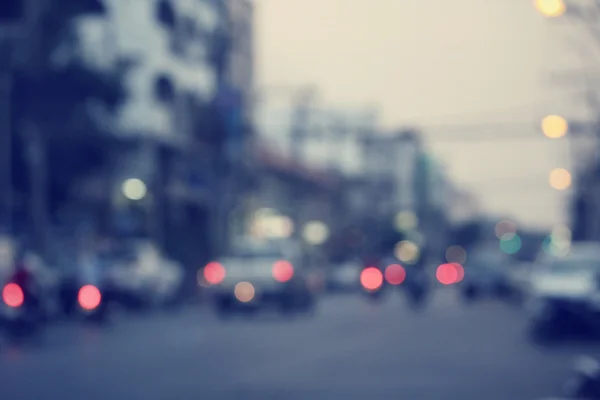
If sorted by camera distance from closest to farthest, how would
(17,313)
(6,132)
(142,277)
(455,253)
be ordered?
(17,313), (6,132), (142,277), (455,253)

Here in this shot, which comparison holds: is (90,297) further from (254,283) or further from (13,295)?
(254,283)

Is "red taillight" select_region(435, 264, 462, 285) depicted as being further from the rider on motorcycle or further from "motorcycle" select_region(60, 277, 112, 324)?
the rider on motorcycle

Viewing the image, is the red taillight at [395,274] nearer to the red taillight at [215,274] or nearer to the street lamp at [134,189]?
the street lamp at [134,189]

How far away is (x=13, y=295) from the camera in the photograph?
75.1ft

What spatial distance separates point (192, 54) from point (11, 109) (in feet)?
73.2

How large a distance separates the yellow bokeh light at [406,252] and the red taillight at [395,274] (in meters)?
0.34

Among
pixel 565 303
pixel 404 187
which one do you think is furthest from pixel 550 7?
pixel 404 187

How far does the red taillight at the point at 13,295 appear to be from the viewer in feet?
74.7

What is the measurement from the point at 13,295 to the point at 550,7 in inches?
406

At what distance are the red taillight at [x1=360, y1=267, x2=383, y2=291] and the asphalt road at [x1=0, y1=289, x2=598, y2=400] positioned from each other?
1420 centimetres

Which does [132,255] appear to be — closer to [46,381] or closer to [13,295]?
[13,295]

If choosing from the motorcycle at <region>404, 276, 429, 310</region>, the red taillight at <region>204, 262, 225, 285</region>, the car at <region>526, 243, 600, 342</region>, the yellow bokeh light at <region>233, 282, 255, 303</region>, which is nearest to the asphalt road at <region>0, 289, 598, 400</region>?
the car at <region>526, 243, 600, 342</region>

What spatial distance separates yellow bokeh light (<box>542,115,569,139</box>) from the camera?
34.8 m

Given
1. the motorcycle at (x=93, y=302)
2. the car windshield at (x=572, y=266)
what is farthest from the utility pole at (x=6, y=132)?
the car windshield at (x=572, y=266)
